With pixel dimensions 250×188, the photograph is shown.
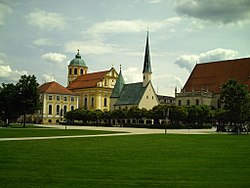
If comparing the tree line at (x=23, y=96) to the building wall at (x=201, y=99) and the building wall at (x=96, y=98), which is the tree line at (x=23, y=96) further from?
the building wall at (x=96, y=98)

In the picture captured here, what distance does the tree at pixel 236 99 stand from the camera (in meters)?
46.9

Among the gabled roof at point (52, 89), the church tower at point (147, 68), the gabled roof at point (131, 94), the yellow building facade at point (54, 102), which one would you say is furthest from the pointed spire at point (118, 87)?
the gabled roof at point (52, 89)

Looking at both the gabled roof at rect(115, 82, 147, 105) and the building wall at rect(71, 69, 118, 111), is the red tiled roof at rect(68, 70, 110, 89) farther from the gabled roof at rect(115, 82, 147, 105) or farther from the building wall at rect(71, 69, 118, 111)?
the gabled roof at rect(115, 82, 147, 105)

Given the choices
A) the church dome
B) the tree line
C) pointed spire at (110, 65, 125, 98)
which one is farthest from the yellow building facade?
the tree line

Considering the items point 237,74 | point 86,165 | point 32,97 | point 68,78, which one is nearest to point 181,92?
point 237,74

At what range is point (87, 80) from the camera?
121m

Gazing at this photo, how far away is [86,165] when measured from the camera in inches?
507

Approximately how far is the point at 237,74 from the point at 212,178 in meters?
80.0

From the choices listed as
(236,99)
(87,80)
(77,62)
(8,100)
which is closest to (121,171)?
(236,99)

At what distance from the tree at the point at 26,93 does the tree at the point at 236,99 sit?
Result: 3234 centimetres

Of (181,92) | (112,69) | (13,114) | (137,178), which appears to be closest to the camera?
(137,178)

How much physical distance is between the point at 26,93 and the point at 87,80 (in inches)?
2308

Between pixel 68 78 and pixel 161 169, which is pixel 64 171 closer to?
pixel 161 169

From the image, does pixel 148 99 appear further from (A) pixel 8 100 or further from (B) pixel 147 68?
(A) pixel 8 100
